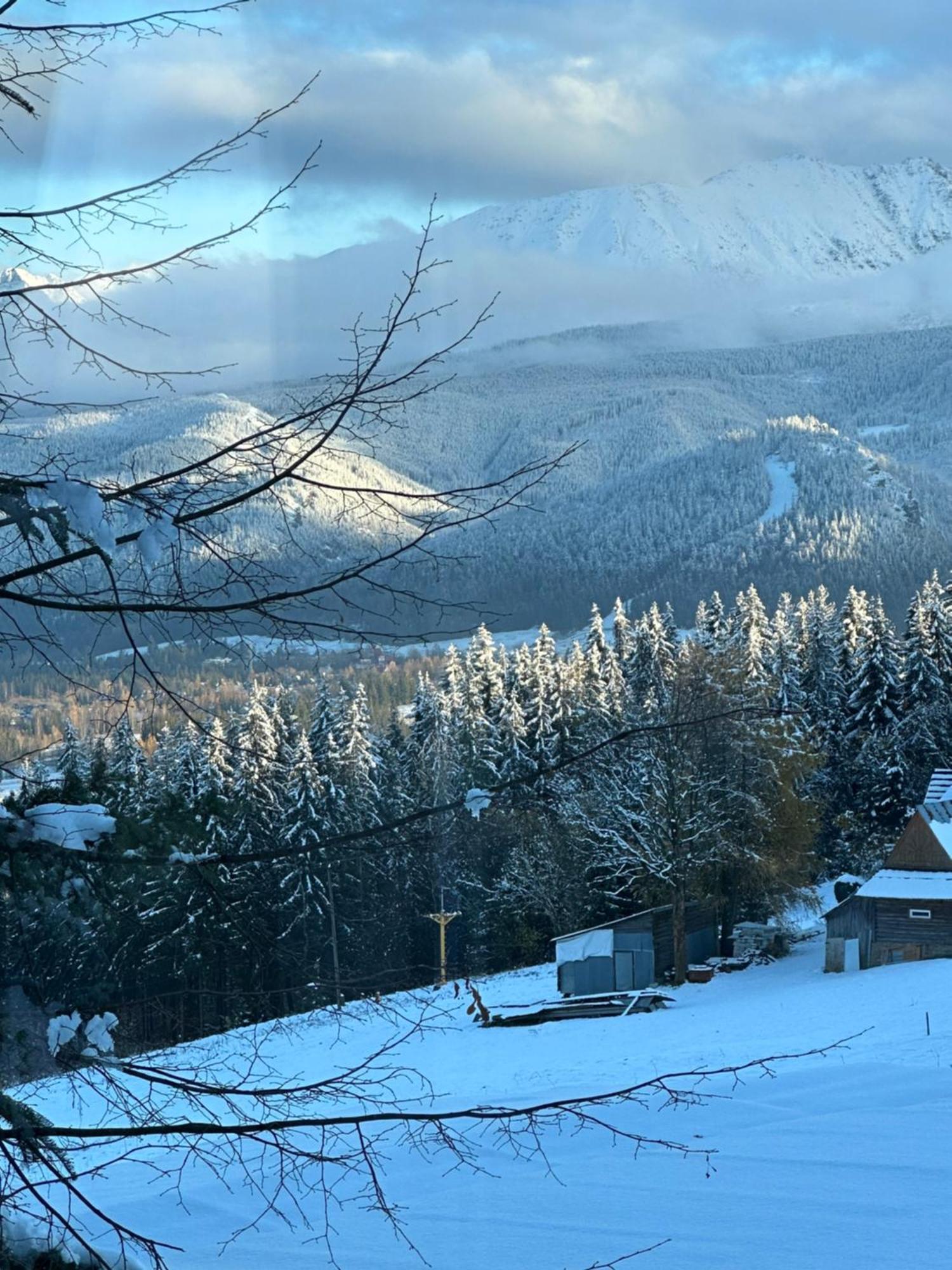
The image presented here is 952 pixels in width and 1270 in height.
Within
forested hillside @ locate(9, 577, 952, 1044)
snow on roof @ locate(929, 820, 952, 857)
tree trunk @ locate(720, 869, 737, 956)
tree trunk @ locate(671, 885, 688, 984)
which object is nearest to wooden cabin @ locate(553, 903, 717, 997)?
tree trunk @ locate(720, 869, 737, 956)

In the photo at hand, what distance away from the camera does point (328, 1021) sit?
167 inches

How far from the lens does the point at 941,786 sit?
31.7 metres

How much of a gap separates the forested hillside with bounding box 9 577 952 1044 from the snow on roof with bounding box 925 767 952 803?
305 cm

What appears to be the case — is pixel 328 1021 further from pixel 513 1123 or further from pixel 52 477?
pixel 513 1123

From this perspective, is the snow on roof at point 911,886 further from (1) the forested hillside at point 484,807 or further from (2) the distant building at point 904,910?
(1) the forested hillside at point 484,807

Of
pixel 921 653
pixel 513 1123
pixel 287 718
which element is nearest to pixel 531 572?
pixel 921 653

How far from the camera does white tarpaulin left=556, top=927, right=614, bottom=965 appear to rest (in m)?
30.5

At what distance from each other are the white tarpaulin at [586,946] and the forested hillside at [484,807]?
4.58 ft

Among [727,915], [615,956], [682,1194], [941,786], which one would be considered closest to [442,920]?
[615,956]

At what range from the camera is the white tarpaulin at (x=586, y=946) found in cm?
3053

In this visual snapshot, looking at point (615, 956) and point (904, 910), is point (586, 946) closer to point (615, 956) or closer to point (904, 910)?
point (615, 956)

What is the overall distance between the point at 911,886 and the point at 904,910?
596 mm

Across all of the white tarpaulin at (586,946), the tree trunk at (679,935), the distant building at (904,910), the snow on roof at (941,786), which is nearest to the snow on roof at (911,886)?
the distant building at (904,910)

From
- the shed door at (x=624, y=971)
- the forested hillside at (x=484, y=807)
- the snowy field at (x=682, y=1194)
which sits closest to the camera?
the forested hillside at (x=484, y=807)
